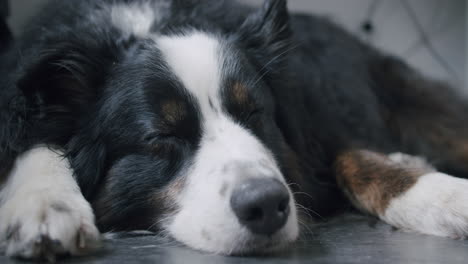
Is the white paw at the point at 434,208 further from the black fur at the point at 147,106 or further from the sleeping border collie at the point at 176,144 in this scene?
the black fur at the point at 147,106

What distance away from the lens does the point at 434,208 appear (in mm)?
1865

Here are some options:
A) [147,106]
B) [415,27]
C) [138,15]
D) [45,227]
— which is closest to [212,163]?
[147,106]

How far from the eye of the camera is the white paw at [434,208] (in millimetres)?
1798

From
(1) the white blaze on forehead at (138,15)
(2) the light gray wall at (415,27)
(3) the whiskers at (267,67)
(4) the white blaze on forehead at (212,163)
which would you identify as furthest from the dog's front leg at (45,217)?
(2) the light gray wall at (415,27)

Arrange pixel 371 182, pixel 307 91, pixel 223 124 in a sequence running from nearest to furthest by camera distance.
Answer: pixel 223 124
pixel 371 182
pixel 307 91

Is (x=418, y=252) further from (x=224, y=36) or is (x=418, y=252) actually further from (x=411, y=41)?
(x=411, y=41)

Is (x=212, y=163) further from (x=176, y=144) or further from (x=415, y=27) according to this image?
(x=415, y=27)

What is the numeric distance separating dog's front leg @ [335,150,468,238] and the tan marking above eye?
85 centimetres

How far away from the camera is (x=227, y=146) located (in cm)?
181

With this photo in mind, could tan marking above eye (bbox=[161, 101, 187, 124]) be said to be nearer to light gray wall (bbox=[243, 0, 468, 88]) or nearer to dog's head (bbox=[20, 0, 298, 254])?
dog's head (bbox=[20, 0, 298, 254])

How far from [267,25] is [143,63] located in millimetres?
671

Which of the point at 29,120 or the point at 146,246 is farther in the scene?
the point at 29,120

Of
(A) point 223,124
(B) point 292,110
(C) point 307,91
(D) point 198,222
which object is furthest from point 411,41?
(D) point 198,222

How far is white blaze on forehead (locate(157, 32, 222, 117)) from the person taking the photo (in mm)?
1938
